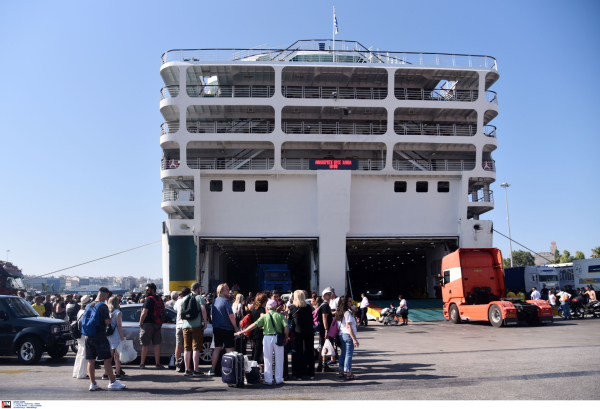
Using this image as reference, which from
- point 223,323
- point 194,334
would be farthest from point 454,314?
point 223,323

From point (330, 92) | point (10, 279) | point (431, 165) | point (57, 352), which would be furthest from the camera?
point (330, 92)

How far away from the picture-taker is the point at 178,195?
3086 centimetres

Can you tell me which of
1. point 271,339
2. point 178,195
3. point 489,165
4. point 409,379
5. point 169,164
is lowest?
point 409,379

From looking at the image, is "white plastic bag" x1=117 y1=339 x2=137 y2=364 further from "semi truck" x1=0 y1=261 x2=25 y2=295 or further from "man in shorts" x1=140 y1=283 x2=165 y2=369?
"semi truck" x1=0 y1=261 x2=25 y2=295

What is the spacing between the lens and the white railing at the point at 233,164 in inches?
1207

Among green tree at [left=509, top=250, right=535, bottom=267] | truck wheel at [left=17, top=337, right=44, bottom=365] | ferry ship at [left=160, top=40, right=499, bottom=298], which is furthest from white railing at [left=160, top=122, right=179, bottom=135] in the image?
green tree at [left=509, top=250, right=535, bottom=267]

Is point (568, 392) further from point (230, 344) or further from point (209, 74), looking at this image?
point (209, 74)

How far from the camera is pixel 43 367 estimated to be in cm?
1161

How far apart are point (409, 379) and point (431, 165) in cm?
2334

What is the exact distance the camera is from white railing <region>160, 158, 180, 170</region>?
99.5 feet

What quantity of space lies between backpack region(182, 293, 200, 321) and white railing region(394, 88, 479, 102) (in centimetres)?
2490

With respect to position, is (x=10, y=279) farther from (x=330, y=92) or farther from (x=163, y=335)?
(x=330, y=92)

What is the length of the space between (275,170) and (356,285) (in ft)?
143

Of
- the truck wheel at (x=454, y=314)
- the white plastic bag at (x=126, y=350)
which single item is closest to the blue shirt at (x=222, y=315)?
the white plastic bag at (x=126, y=350)
